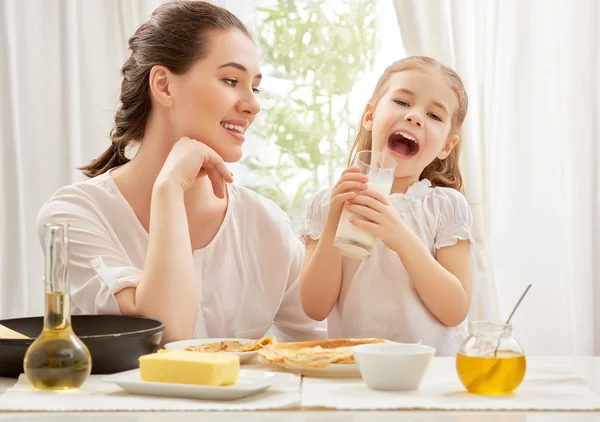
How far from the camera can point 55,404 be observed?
113 centimetres

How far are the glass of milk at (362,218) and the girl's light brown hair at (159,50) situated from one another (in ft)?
2.01

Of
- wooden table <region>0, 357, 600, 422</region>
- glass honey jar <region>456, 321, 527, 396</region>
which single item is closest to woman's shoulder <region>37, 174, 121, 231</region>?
wooden table <region>0, 357, 600, 422</region>

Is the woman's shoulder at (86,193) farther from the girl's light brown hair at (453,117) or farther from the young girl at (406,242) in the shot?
the girl's light brown hair at (453,117)

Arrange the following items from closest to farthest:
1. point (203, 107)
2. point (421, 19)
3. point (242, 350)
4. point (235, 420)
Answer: point (235, 420) → point (242, 350) → point (203, 107) → point (421, 19)

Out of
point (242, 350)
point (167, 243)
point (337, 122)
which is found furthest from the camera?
point (337, 122)

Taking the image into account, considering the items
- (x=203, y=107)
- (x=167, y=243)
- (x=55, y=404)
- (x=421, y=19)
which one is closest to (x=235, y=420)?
(x=55, y=404)

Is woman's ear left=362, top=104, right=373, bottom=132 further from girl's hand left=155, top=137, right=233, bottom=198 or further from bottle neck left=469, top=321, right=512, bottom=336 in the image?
bottle neck left=469, top=321, right=512, bottom=336

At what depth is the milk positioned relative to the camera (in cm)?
182

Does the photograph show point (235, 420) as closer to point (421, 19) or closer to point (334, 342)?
point (334, 342)

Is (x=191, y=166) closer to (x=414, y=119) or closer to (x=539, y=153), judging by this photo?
(x=414, y=119)

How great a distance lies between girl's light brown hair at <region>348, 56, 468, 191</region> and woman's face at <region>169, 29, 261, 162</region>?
0.42 m

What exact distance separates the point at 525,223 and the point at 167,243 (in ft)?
7.59

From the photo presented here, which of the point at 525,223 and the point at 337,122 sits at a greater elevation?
the point at 337,122

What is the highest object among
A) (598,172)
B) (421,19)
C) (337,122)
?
(421,19)
